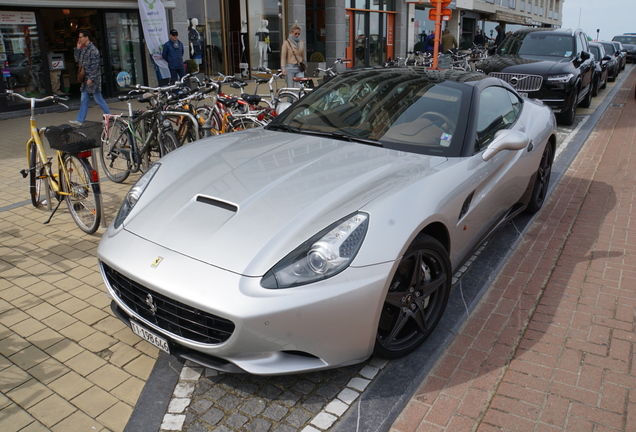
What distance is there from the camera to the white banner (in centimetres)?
1321

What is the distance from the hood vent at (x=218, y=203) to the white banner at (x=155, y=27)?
37.0 feet

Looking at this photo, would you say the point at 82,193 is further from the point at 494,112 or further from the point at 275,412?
the point at 494,112

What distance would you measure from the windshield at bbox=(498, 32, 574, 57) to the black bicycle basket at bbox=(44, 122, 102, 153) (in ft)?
31.9

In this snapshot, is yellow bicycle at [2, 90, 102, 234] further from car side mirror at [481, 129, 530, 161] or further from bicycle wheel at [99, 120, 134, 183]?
car side mirror at [481, 129, 530, 161]

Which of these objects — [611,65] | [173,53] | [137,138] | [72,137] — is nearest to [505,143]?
[72,137]

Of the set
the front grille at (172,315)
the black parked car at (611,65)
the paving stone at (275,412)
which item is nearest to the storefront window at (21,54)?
the front grille at (172,315)

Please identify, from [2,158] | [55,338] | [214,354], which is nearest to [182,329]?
[214,354]

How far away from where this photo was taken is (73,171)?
5.23 metres

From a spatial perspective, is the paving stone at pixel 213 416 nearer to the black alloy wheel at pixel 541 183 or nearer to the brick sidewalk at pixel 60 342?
the brick sidewalk at pixel 60 342

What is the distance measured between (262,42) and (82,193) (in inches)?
608

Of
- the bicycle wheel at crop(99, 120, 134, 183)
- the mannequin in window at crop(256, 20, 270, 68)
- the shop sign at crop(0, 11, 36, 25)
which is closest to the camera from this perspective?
the bicycle wheel at crop(99, 120, 134, 183)

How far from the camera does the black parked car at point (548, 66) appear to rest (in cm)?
1038

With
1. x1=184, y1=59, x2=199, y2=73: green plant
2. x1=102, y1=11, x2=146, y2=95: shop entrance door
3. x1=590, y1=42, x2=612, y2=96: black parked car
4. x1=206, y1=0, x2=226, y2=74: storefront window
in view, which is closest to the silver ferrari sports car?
x1=102, y1=11, x2=146, y2=95: shop entrance door

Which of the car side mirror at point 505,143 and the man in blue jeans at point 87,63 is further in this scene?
the man in blue jeans at point 87,63
